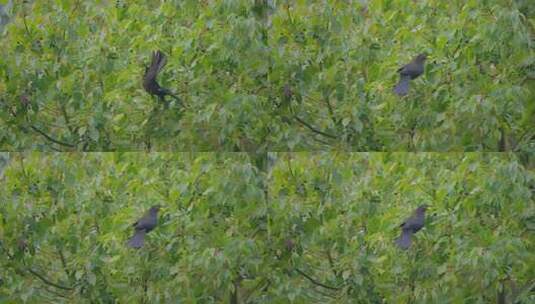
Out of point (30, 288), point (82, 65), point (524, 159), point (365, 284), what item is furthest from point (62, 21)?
point (524, 159)

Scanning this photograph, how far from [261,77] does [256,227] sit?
2.21 feet

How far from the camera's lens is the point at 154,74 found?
432cm

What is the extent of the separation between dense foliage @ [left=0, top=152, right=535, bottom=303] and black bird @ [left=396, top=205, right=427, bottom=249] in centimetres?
3

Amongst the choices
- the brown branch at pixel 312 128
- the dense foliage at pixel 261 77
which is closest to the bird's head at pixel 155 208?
the dense foliage at pixel 261 77

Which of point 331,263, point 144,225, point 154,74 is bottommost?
point 331,263

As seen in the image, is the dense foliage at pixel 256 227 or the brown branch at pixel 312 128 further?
the brown branch at pixel 312 128

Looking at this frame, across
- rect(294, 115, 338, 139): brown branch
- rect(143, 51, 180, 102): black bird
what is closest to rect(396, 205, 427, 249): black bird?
rect(294, 115, 338, 139): brown branch

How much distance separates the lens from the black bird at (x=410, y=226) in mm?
4250

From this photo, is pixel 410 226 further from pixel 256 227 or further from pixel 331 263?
pixel 256 227

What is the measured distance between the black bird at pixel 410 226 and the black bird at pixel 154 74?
1.24m

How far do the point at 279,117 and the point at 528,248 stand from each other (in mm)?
1238

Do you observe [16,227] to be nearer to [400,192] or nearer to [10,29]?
[10,29]

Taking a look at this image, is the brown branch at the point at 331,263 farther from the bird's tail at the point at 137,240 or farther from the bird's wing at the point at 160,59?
the bird's wing at the point at 160,59

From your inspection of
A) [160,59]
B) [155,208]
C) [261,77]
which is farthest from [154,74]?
[155,208]
